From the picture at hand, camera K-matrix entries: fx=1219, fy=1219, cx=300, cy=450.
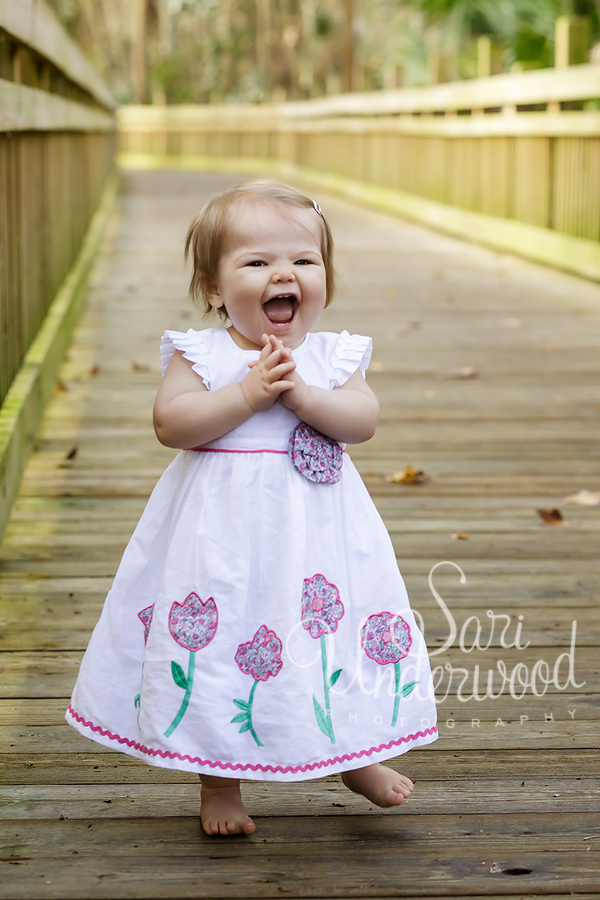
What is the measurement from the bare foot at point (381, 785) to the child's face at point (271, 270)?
723 millimetres

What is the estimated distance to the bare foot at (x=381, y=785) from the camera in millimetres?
1970

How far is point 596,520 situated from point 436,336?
3.11 m

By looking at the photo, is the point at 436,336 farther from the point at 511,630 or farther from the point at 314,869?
the point at 314,869

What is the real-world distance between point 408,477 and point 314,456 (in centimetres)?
208

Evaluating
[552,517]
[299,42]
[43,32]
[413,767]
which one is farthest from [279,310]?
[299,42]

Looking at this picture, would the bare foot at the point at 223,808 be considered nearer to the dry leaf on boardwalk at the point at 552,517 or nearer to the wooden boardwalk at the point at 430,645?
the wooden boardwalk at the point at 430,645

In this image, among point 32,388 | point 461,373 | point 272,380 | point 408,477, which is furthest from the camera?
point 461,373

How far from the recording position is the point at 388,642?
6.55 ft

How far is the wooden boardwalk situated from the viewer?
72.4 inches

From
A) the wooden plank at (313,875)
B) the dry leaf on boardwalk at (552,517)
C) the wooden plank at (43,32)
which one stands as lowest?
the wooden plank at (313,875)

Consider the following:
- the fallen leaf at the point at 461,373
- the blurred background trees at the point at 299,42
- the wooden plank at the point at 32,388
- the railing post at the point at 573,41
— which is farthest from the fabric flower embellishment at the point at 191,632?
the railing post at the point at 573,41

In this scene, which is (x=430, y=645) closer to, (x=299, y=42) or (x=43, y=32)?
(x=43, y=32)

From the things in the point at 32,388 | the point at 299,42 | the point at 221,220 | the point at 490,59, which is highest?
the point at 299,42

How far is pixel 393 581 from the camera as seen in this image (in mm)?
2010
